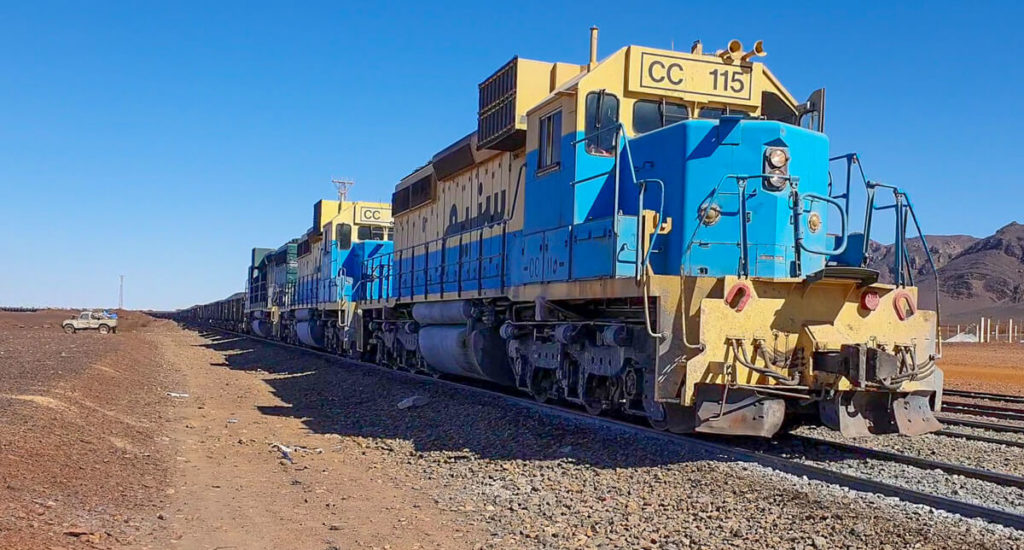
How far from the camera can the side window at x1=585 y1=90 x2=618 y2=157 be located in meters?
8.70

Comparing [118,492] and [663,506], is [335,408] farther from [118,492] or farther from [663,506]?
[663,506]

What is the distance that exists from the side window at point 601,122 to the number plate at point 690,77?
0.28 metres

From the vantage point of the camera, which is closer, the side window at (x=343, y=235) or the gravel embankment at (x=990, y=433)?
the gravel embankment at (x=990, y=433)

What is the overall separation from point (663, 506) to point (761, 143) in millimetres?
3509

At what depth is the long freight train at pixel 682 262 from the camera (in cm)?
712

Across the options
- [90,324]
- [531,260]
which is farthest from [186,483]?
[90,324]

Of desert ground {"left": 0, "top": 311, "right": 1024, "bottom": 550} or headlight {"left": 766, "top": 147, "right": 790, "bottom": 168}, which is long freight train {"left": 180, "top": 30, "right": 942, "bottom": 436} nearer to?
headlight {"left": 766, "top": 147, "right": 790, "bottom": 168}

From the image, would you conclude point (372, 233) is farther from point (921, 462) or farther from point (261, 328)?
point (921, 462)

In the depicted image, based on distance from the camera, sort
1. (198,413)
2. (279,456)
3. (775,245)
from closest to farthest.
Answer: (775,245) < (279,456) < (198,413)

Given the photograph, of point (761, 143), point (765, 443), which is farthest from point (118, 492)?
point (761, 143)

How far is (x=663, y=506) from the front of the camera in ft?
19.4

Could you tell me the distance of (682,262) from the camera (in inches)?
309

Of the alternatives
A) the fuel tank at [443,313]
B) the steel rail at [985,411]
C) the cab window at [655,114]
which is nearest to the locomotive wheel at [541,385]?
the fuel tank at [443,313]

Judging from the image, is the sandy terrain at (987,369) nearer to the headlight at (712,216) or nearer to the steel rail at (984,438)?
the steel rail at (984,438)
